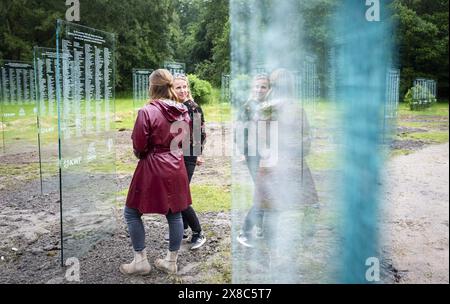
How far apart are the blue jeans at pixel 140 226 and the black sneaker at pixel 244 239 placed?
1436 millimetres

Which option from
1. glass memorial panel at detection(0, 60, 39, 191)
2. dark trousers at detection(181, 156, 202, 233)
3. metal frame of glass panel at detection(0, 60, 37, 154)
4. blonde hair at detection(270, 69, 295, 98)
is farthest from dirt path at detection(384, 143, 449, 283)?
metal frame of glass panel at detection(0, 60, 37, 154)

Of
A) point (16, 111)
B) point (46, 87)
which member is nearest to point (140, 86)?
point (16, 111)

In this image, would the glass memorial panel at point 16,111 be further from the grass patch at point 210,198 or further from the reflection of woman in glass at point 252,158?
the reflection of woman in glass at point 252,158

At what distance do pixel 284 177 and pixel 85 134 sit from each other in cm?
266

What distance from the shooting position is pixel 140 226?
361 cm

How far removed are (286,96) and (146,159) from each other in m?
1.71

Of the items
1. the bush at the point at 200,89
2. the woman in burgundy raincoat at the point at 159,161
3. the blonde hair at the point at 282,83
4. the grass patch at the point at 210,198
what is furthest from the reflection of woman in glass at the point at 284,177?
the bush at the point at 200,89

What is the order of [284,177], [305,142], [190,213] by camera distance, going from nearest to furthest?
[305,142], [284,177], [190,213]

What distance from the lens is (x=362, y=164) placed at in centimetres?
164

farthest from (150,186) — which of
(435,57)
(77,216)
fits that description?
(435,57)

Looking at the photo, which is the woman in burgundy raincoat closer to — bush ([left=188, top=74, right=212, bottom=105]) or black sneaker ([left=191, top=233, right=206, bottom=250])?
black sneaker ([left=191, top=233, right=206, bottom=250])

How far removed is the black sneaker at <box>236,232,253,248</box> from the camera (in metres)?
2.20

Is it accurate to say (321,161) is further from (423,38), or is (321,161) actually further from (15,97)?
(15,97)

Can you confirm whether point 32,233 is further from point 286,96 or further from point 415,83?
point 415,83
